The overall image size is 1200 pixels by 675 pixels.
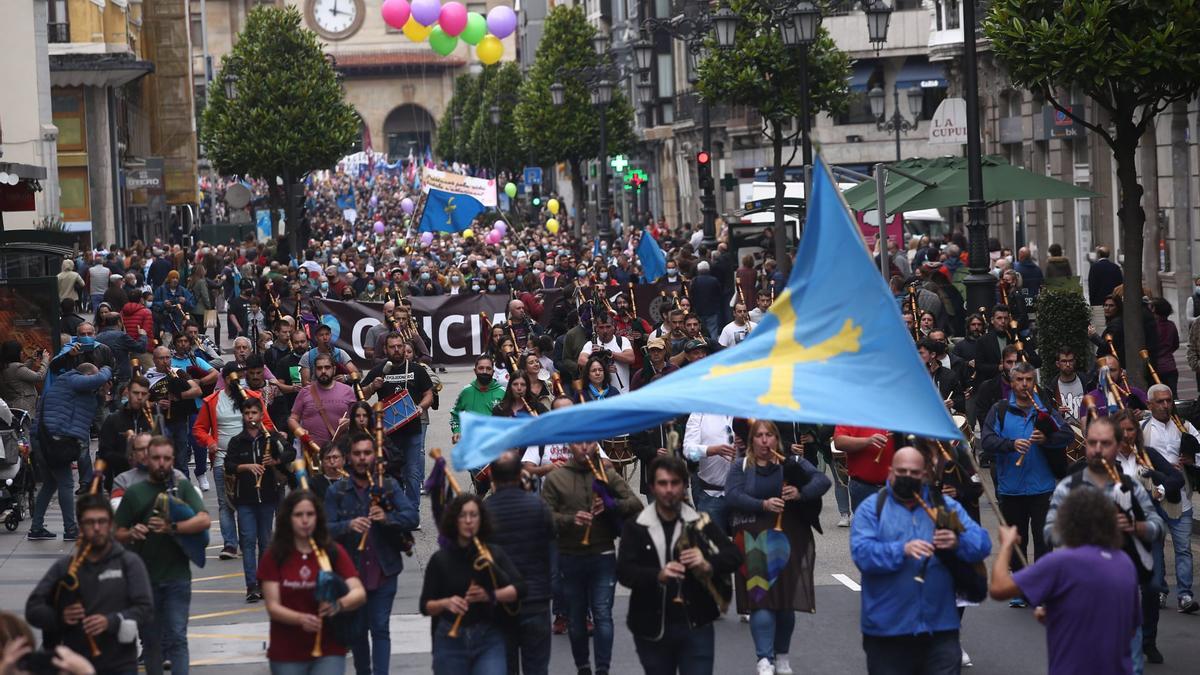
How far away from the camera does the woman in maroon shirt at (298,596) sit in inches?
346

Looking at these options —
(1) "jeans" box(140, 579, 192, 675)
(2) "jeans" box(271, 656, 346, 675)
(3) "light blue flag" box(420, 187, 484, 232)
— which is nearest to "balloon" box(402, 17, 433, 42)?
(3) "light blue flag" box(420, 187, 484, 232)

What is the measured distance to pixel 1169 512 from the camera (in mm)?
12031

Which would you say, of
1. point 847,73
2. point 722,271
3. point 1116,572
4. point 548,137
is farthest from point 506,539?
point 548,137

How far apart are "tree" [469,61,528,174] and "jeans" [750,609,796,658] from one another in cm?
6979

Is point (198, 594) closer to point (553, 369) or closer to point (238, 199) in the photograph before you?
point (553, 369)

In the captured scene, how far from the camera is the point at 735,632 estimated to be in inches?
483

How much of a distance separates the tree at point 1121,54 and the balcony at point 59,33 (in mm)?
37063

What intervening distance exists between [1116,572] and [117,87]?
164ft

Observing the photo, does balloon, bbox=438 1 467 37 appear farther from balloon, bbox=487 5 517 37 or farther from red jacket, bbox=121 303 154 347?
red jacket, bbox=121 303 154 347

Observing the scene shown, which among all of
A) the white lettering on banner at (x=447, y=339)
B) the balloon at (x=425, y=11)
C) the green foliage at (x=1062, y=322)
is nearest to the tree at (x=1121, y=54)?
the green foliage at (x=1062, y=322)

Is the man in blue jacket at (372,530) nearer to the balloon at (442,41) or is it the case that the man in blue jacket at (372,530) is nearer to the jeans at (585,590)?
the jeans at (585,590)

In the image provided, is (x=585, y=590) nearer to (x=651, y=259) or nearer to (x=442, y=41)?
(x=651, y=259)

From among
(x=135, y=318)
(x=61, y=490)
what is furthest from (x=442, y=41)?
(x=61, y=490)

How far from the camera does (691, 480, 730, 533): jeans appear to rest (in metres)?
10.8
